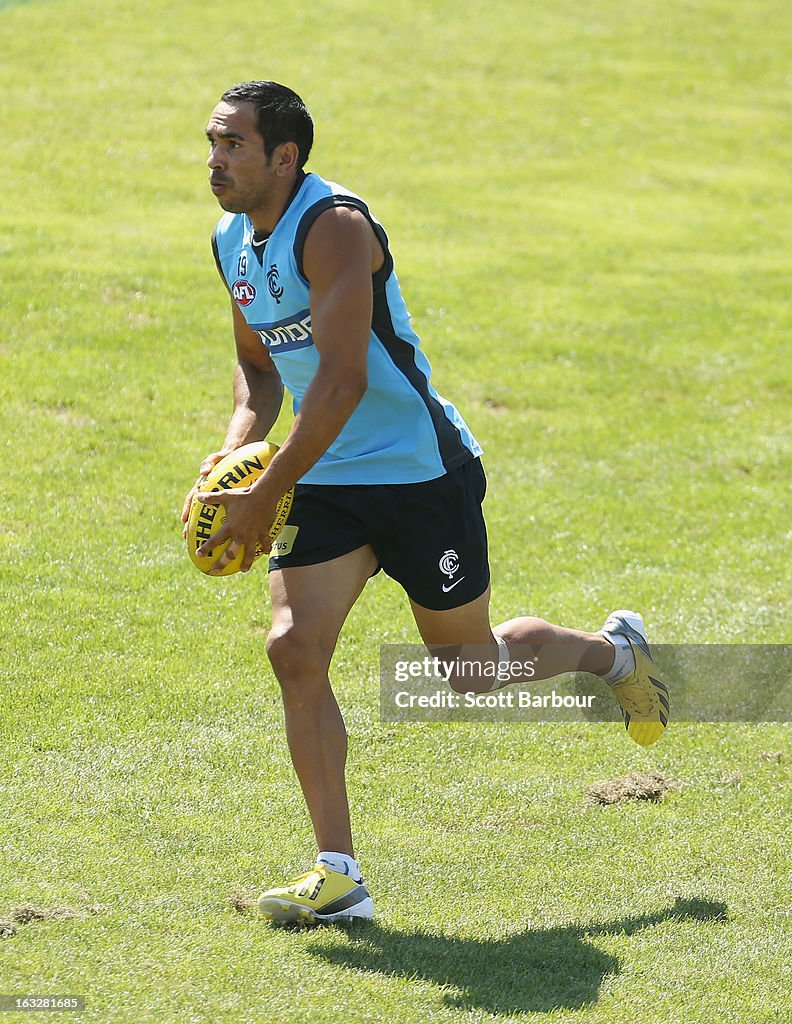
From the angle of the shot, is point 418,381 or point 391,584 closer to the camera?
point 418,381

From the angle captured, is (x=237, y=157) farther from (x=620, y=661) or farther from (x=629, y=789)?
(x=629, y=789)

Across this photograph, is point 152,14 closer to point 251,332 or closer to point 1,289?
point 1,289

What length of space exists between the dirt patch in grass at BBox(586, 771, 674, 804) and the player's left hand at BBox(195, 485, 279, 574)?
202cm

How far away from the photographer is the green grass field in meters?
4.13

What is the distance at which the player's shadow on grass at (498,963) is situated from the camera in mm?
3906

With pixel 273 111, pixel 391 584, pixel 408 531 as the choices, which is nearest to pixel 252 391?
pixel 408 531

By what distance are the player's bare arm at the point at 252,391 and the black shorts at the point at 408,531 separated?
365mm

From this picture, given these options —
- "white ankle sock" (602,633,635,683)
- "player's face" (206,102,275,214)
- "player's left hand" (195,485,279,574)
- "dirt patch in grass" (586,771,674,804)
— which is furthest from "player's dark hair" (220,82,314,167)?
"dirt patch in grass" (586,771,674,804)

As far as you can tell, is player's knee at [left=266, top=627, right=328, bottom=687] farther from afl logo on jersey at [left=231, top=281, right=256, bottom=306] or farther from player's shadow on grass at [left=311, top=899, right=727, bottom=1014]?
afl logo on jersey at [left=231, top=281, right=256, bottom=306]

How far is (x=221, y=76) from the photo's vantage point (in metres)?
17.4

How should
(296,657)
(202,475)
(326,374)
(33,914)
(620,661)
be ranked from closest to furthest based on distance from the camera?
(33,914)
(326,374)
(296,657)
(202,475)
(620,661)

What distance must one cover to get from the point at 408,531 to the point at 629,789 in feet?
5.35

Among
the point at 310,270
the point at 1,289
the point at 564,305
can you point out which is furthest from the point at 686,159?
the point at 310,270

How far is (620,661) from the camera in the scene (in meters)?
5.62
